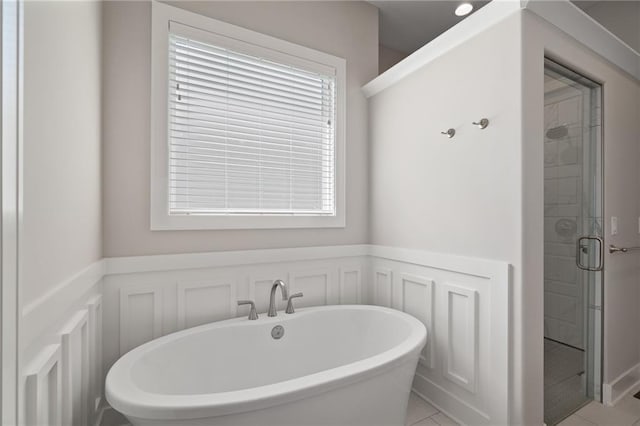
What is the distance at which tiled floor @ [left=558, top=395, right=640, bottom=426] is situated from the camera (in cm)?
171

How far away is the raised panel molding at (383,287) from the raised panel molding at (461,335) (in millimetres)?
467

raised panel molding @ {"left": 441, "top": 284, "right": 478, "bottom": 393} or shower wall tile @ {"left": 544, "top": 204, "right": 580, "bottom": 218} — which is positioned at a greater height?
shower wall tile @ {"left": 544, "top": 204, "right": 580, "bottom": 218}

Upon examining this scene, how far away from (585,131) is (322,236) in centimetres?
175

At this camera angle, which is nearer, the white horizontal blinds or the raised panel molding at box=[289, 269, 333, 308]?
the white horizontal blinds

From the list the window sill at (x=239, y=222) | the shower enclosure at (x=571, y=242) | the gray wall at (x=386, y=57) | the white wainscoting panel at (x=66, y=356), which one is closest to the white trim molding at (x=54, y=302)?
the white wainscoting panel at (x=66, y=356)

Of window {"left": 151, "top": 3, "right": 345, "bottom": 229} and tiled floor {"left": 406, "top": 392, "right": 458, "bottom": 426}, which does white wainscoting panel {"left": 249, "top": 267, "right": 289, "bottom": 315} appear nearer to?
window {"left": 151, "top": 3, "right": 345, "bottom": 229}

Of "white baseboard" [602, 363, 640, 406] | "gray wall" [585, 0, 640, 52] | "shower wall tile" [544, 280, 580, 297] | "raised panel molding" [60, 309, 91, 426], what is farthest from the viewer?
"gray wall" [585, 0, 640, 52]

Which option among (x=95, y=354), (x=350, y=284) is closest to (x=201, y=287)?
(x=95, y=354)

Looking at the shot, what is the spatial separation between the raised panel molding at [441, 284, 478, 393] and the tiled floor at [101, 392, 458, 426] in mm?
228

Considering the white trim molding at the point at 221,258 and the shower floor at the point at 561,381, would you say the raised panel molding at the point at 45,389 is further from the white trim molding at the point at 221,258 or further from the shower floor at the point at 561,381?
the shower floor at the point at 561,381

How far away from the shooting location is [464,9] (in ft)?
8.18

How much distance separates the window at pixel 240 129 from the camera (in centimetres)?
176

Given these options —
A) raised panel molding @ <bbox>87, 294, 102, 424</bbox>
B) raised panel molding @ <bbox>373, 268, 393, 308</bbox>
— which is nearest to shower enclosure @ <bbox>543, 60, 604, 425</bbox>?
raised panel molding @ <bbox>373, 268, 393, 308</bbox>

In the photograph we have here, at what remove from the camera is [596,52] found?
1770mm
